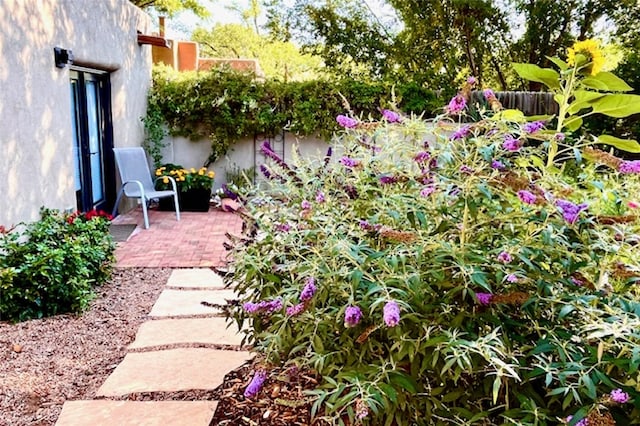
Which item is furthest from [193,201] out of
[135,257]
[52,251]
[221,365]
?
[221,365]

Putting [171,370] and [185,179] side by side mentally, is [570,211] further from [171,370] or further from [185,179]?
[185,179]

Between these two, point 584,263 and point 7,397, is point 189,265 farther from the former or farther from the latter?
point 584,263

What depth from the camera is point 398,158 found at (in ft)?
6.26

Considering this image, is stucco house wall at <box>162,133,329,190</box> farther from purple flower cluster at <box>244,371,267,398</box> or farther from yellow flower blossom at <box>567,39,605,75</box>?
purple flower cluster at <box>244,371,267,398</box>

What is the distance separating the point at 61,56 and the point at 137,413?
4.05 metres

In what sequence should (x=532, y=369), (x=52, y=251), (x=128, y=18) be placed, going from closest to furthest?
(x=532, y=369), (x=52, y=251), (x=128, y=18)

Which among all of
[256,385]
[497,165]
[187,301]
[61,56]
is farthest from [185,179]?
[497,165]

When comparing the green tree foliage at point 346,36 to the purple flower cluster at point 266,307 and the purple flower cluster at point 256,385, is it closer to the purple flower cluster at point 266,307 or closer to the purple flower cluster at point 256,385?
the purple flower cluster at point 266,307

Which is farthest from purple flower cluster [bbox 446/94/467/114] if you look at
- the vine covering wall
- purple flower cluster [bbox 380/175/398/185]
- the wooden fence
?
the wooden fence

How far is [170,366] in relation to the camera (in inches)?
105

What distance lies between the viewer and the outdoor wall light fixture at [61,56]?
4.96 m

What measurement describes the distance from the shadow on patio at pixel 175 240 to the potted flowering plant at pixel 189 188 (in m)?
0.16

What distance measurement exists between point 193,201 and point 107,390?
528 centimetres

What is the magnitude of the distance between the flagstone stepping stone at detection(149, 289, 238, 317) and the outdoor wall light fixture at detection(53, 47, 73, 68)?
8.51 ft
